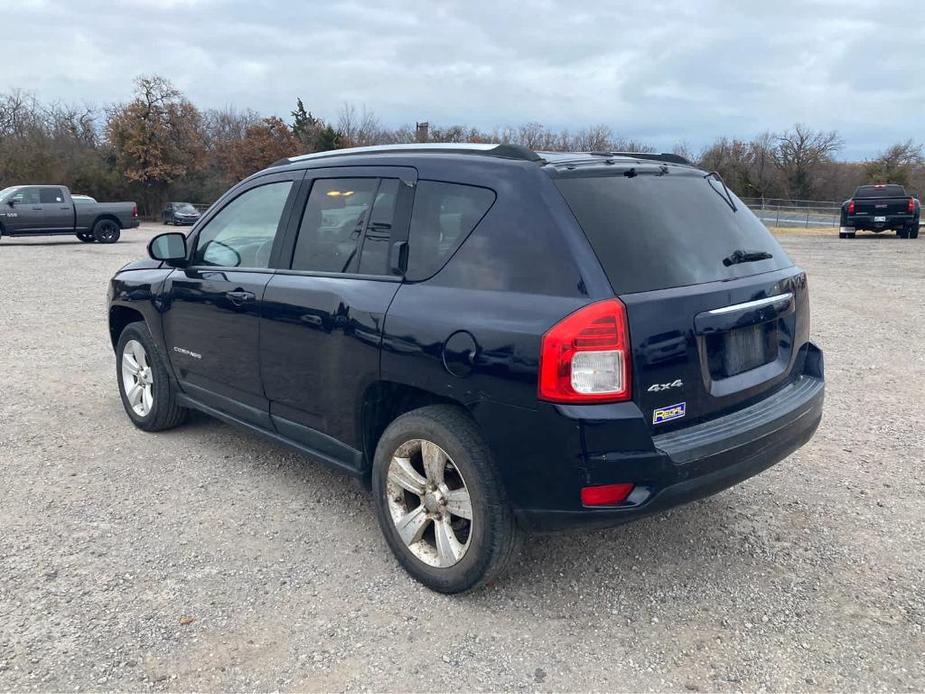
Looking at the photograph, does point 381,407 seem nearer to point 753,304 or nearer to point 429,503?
point 429,503

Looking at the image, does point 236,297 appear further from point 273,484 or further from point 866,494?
point 866,494

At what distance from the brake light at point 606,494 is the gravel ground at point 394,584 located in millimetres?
549

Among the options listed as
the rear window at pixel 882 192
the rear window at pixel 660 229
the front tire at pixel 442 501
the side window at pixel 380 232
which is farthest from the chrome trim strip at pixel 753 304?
the rear window at pixel 882 192

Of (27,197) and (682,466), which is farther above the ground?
(27,197)

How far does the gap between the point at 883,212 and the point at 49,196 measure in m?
25.7

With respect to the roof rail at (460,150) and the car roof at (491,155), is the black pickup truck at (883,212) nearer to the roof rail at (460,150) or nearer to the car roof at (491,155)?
the car roof at (491,155)

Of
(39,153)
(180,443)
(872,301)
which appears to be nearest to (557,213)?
(180,443)

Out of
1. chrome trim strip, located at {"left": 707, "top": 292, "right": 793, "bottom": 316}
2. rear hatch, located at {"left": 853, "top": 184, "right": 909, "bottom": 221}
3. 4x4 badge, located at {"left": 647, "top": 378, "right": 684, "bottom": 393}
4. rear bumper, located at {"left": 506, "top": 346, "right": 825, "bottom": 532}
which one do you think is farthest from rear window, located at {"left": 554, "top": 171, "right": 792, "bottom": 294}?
rear hatch, located at {"left": 853, "top": 184, "right": 909, "bottom": 221}

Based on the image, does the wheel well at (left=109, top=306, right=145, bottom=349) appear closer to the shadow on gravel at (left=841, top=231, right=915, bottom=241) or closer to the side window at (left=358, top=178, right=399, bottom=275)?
the side window at (left=358, top=178, right=399, bottom=275)

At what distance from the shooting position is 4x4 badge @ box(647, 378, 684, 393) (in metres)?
2.67

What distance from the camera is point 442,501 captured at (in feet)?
9.94

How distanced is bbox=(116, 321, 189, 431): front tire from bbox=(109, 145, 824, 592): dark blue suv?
1123mm

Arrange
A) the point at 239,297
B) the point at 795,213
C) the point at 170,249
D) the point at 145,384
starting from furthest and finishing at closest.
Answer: the point at 795,213, the point at 145,384, the point at 170,249, the point at 239,297

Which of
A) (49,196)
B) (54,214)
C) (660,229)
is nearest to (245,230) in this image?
(660,229)
